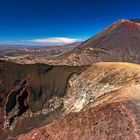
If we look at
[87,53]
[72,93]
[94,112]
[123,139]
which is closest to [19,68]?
[72,93]

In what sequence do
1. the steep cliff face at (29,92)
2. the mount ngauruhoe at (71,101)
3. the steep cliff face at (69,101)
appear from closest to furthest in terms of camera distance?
the mount ngauruhoe at (71,101) < the steep cliff face at (69,101) < the steep cliff face at (29,92)

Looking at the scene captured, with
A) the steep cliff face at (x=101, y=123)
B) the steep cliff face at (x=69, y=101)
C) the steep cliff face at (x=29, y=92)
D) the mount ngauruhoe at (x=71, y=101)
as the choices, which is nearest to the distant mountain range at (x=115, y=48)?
the mount ngauruhoe at (x=71, y=101)

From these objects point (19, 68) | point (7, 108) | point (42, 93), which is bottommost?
point (7, 108)

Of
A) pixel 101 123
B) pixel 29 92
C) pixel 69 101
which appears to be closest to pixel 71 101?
pixel 69 101

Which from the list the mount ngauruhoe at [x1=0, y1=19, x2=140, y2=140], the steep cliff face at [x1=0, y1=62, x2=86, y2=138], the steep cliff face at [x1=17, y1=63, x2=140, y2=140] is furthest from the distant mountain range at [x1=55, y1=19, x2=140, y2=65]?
the steep cliff face at [x1=17, y1=63, x2=140, y2=140]

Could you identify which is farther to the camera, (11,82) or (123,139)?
(11,82)

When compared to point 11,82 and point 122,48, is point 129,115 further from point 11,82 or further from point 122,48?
point 122,48

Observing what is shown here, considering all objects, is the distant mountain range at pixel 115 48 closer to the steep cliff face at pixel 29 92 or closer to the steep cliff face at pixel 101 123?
the steep cliff face at pixel 29 92

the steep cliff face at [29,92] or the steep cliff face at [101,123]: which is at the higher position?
the steep cliff face at [101,123]
